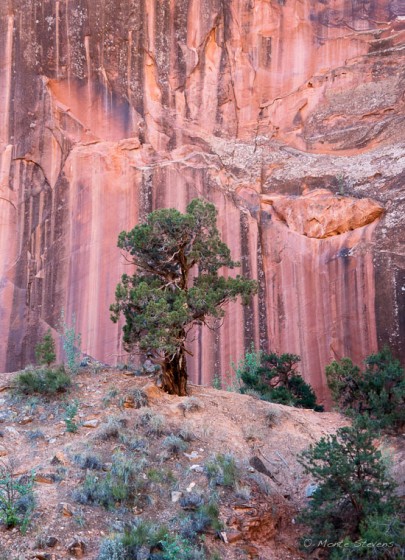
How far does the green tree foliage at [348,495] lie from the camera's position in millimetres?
8492

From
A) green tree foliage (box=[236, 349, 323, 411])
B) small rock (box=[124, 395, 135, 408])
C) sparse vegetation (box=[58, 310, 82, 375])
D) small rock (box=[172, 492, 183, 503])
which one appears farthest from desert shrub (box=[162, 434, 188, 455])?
green tree foliage (box=[236, 349, 323, 411])

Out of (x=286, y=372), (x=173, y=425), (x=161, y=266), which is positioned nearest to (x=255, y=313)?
(x=286, y=372)

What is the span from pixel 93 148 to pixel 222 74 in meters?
6.61

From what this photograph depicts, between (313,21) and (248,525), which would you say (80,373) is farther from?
(313,21)

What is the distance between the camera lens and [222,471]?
1041cm

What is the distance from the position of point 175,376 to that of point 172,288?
1952 millimetres

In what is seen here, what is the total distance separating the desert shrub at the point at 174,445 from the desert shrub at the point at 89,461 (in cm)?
132

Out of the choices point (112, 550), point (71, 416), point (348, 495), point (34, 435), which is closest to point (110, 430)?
point (71, 416)

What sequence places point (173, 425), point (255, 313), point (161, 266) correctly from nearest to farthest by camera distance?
point (173, 425) → point (161, 266) → point (255, 313)

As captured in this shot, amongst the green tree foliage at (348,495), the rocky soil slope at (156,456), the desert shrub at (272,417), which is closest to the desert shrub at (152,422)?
the rocky soil slope at (156,456)

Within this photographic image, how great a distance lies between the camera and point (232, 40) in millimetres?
26672

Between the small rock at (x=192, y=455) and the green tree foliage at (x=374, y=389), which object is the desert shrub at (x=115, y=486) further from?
the green tree foliage at (x=374, y=389)

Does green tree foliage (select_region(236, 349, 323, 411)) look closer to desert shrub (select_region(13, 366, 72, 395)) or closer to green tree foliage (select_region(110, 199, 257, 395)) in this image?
green tree foliage (select_region(110, 199, 257, 395))

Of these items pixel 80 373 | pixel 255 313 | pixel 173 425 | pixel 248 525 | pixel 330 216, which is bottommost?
pixel 248 525
